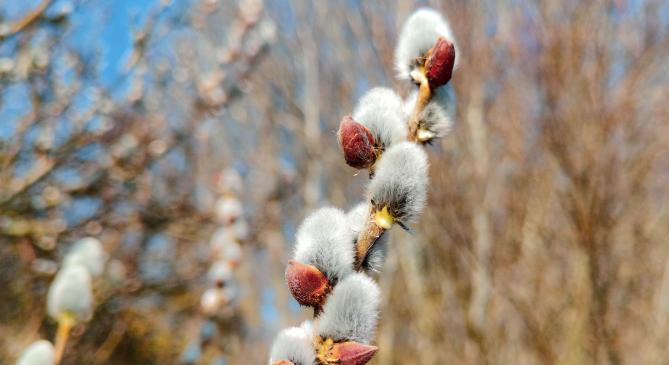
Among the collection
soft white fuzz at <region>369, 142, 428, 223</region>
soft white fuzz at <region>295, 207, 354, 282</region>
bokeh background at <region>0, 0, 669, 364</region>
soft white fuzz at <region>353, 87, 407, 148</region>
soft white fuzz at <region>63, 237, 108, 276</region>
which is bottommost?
soft white fuzz at <region>295, 207, 354, 282</region>

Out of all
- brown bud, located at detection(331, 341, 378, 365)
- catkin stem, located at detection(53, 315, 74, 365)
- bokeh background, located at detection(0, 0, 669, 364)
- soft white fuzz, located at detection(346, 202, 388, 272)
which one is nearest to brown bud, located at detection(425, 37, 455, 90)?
soft white fuzz, located at detection(346, 202, 388, 272)

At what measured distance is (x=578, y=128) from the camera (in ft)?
9.93

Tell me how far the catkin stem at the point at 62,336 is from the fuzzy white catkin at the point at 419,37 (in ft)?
1.65

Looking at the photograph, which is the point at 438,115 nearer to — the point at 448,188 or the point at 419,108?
the point at 419,108

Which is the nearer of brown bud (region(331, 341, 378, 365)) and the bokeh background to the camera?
brown bud (region(331, 341, 378, 365))

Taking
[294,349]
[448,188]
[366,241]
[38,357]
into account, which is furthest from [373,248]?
[448,188]

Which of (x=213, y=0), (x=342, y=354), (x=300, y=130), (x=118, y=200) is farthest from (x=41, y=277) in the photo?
(x=300, y=130)

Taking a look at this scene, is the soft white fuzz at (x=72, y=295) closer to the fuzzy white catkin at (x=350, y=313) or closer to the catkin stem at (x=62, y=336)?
the catkin stem at (x=62, y=336)

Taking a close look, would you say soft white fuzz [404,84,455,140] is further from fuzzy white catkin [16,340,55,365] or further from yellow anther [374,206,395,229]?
fuzzy white catkin [16,340,55,365]

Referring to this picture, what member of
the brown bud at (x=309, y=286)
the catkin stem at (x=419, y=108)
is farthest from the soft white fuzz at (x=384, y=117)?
the brown bud at (x=309, y=286)

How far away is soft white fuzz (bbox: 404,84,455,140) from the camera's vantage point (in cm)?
63

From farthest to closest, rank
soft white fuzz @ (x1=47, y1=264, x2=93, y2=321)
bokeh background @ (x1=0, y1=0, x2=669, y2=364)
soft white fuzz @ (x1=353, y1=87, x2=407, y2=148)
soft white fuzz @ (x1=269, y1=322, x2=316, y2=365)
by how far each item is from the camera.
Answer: bokeh background @ (x1=0, y1=0, x2=669, y2=364), soft white fuzz @ (x1=47, y1=264, x2=93, y2=321), soft white fuzz @ (x1=353, y1=87, x2=407, y2=148), soft white fuzz @ (x1=269, y1=322, x2=316, y2=365)

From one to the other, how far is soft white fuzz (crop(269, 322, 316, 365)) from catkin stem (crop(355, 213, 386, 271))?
0.28 feet

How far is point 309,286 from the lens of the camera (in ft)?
1.81
